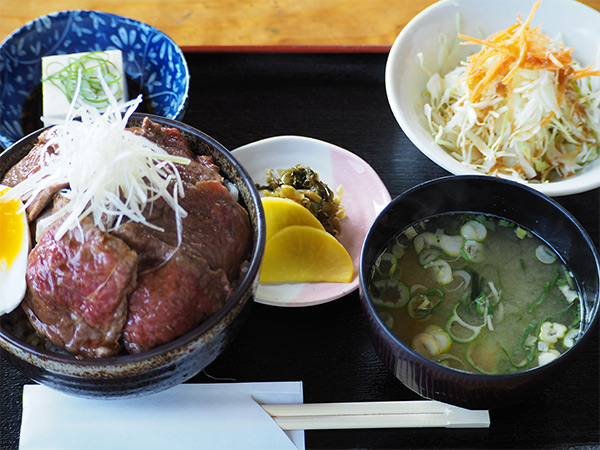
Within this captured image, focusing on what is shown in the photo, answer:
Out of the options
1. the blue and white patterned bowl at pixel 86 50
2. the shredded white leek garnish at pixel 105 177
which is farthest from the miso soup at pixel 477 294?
the blue and white patterned bowl at pixel 86 50

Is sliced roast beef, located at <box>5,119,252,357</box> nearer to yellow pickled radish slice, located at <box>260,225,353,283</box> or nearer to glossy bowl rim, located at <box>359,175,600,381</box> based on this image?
glossy bowl rim, located at <box>359,175,600,381</box>

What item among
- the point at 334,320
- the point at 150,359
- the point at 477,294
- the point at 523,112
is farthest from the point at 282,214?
the point at 523,112

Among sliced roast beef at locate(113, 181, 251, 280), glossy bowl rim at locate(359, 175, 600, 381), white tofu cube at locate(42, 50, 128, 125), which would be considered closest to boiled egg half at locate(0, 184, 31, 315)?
sliced roast beef at locate(113, 181, 251, 280)

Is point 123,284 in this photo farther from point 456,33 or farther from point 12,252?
point 456,33

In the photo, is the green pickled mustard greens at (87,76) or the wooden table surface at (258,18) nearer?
the green pickled mustard greens at (87,76)

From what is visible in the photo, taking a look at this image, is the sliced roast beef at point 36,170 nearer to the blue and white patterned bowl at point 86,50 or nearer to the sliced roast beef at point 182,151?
the sliced roast beef at point 182,151

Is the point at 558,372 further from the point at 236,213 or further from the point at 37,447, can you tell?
the point at 37,447
